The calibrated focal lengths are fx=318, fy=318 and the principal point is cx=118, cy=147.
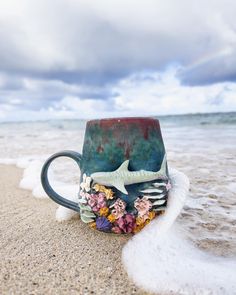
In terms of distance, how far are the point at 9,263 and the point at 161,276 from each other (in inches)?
24.4

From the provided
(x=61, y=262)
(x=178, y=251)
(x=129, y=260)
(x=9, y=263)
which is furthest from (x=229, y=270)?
(x=9, y=263)

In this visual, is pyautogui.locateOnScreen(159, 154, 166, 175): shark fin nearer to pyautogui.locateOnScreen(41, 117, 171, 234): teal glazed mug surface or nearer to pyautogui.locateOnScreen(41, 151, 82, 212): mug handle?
pyautogui.locateOnScreen(41, 117, 171, 234): teal glazed mug surface

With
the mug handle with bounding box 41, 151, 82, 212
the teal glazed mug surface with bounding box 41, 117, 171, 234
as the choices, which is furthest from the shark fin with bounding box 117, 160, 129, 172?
the mug handle with bounding box 41, 151, 82, 212

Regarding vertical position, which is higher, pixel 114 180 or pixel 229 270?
pixel 114 180

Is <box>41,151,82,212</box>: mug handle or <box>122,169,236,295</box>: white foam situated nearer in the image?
<box>122,169,236,295</box>: white foam

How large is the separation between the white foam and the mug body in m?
0.07

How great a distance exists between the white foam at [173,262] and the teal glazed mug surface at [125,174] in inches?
2.5

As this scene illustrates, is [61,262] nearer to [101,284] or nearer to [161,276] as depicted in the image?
[101,284]

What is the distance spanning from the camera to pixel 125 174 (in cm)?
138

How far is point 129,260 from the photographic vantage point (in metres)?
1.32

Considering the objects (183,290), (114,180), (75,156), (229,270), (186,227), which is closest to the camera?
(183,290)

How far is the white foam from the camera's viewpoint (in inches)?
45.5

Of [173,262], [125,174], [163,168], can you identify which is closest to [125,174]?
[125,174]

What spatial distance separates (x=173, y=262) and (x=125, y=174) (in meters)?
0.41
